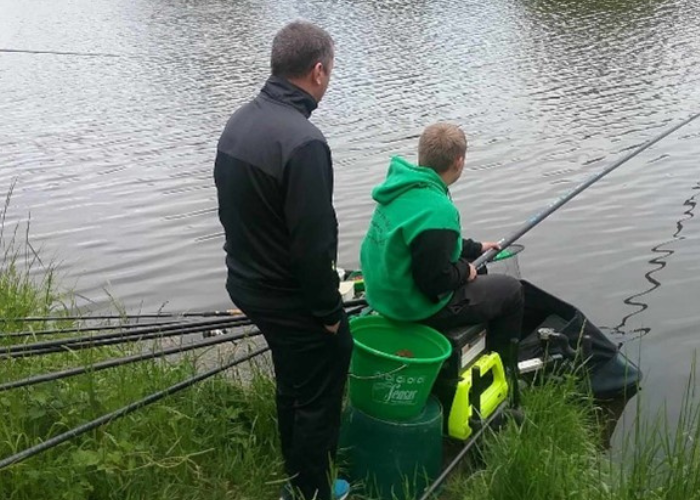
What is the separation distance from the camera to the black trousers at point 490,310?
3846 mm

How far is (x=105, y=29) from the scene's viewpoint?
2323 cm

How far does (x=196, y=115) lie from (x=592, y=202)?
693 centimetres

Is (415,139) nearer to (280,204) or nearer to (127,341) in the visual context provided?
(127,341)

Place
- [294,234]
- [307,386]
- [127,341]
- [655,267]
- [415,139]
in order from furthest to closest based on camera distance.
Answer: [415,139] → [655,267] → [127,341] → [307,386] → [294,234]

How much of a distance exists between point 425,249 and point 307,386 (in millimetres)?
758

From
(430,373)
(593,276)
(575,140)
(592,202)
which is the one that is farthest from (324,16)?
(430,373)

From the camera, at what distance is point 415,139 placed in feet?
37.9

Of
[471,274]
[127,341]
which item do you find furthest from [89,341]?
[471,274]

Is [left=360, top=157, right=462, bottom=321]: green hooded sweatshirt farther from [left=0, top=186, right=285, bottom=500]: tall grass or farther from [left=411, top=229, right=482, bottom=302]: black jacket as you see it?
[left=0, top=186, right=285, bottom=500]: tall grass

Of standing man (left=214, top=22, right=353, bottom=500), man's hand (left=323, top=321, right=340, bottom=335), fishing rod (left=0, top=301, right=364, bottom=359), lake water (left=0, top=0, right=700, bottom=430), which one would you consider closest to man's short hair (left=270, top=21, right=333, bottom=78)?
standing man (left=214, top=22, right=353, bottom=500)

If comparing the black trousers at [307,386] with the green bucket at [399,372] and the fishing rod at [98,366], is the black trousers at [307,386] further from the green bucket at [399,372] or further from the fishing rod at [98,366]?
the fishing rod at [98,366]

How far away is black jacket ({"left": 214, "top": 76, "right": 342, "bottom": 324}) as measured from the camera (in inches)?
113

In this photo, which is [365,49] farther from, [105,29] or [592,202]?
[592,202]

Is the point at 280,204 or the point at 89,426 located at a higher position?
the point at 280,204
